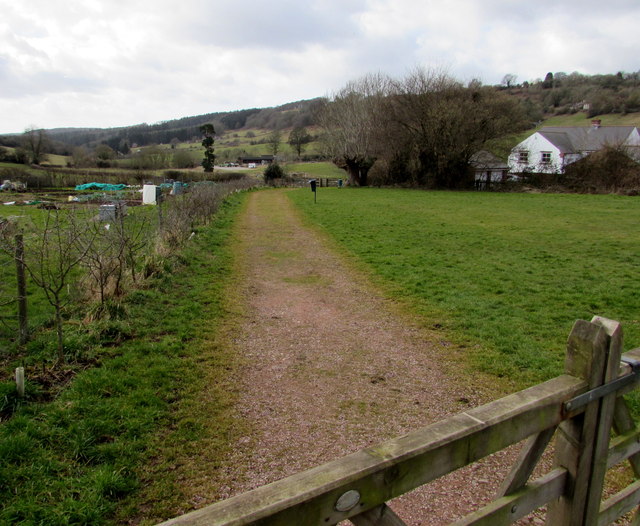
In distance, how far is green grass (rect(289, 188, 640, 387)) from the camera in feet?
19.2

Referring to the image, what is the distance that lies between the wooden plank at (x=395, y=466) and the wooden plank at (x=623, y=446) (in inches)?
23.1

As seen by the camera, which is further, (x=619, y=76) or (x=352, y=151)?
(x=619, y=76)

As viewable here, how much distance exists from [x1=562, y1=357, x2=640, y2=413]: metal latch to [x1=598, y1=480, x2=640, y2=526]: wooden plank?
2.40 feet

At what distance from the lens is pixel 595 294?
783 centimetres

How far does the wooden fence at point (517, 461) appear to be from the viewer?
1170 millimetres

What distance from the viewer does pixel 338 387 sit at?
4.79 m

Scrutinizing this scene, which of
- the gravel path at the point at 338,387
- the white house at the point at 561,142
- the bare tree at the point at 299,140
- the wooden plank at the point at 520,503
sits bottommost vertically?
the gravel path at the point at 338,387

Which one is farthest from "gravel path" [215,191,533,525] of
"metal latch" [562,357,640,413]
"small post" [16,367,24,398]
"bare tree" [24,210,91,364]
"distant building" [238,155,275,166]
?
"distant building" [238,155,275,166]

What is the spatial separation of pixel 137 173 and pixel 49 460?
57.6m

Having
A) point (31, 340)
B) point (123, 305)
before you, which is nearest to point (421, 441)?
point (31, 340)

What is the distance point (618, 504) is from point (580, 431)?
0.79 m

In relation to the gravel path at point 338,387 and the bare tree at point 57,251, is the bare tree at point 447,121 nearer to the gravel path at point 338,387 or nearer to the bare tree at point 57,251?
the gravel path at point 338,387

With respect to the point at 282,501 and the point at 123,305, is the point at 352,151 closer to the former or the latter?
the point at 123,305

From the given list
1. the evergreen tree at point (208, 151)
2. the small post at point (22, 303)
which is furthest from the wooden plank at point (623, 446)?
the evergreen tree at point (208, 151)
